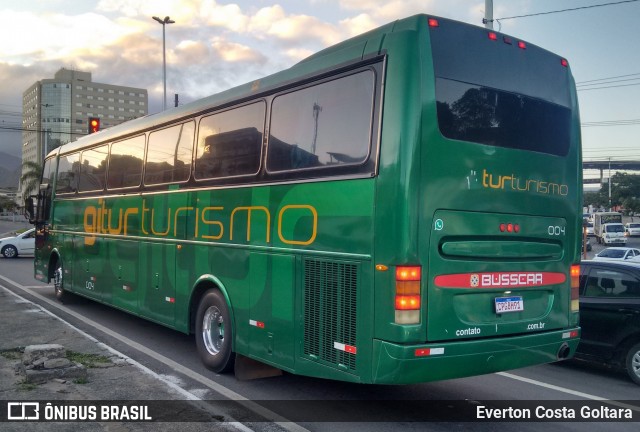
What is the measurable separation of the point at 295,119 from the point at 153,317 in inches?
183

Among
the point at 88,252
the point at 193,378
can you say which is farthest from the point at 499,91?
the point at 88,252

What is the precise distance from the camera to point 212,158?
8.20m

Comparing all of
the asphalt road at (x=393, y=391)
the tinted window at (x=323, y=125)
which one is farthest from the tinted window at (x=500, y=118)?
the asphalt road at (x=393, y=391)

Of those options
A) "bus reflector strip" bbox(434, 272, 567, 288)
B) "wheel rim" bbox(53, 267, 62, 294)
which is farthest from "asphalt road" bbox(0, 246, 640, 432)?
"wheel rim" bbox(53, 267, 62, 294)

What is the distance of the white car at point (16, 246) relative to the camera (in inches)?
1163

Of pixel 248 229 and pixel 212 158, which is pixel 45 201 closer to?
pixel 212 158

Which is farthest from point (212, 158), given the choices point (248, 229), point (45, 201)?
point (45, 201)

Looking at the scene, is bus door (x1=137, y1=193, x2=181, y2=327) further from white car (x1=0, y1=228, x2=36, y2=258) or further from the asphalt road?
white car (x1=0, y1=228, x2=36, y2=258)

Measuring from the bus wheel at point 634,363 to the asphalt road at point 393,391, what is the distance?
0.47 ft

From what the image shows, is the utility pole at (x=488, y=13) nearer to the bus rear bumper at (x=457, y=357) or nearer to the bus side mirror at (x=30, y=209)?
the bus rear bumper at (x=457, y=357)

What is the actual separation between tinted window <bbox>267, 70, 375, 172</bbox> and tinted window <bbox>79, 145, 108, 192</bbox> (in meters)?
6.00

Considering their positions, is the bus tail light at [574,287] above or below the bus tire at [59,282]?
above

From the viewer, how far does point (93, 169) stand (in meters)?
12.3

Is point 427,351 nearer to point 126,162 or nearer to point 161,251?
point 161,251
